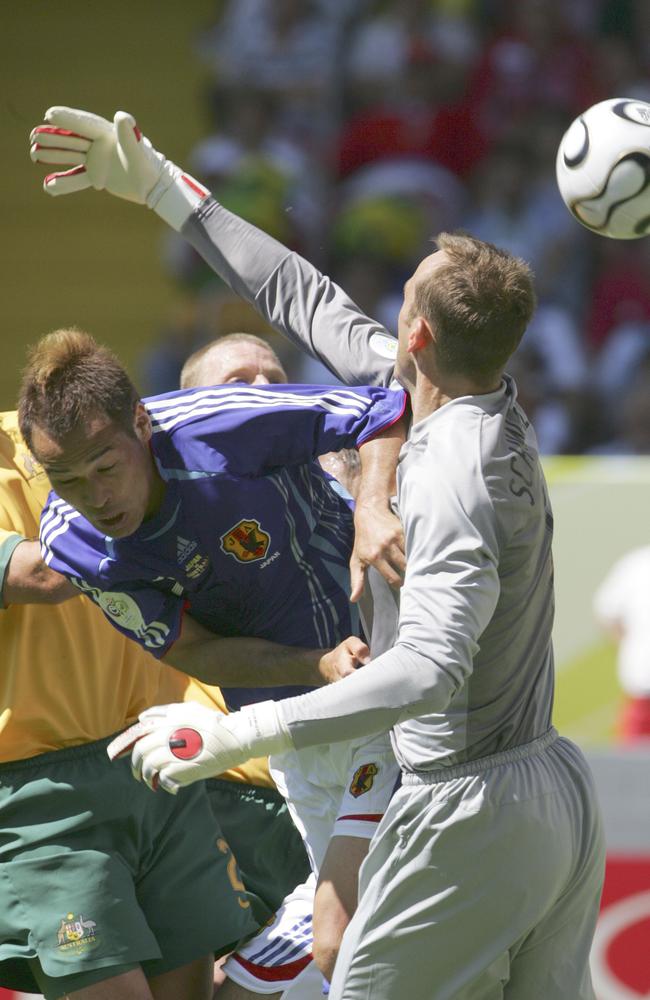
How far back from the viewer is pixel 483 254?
8.85 feet

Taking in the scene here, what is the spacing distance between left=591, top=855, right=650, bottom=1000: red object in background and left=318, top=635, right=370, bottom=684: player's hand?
2.34 m

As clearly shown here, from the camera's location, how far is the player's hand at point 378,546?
9.50 ft

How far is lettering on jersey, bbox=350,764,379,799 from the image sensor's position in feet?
10.8

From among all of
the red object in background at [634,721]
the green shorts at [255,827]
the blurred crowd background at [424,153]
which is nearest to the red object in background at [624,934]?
the red object in background at [634,721]

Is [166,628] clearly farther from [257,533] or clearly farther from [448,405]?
[448,405]

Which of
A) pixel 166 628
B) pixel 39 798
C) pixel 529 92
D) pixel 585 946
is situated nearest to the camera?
pixel 585 946

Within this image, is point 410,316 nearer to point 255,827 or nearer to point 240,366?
point 240,366

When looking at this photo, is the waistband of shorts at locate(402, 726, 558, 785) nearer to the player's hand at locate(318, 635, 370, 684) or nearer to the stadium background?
the player's hand at locate(318, 635, 370, 684)

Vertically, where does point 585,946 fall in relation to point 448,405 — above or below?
below

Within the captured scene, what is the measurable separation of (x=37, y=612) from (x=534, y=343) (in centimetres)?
538

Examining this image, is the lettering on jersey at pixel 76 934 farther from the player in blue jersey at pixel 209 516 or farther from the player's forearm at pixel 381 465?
the player's forearm at pixel 381 465

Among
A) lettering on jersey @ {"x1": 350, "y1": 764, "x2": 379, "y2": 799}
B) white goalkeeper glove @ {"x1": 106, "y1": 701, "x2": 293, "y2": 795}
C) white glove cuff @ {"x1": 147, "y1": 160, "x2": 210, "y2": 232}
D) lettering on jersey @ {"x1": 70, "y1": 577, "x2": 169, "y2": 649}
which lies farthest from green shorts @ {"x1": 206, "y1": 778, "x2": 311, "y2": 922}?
white goalkeeper glove @ {"x1": 106, "y1": 701, "x2": 293, "y2": 795}

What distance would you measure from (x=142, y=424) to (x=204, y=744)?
39.3 inches

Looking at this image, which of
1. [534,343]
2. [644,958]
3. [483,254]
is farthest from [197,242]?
[534,343]
